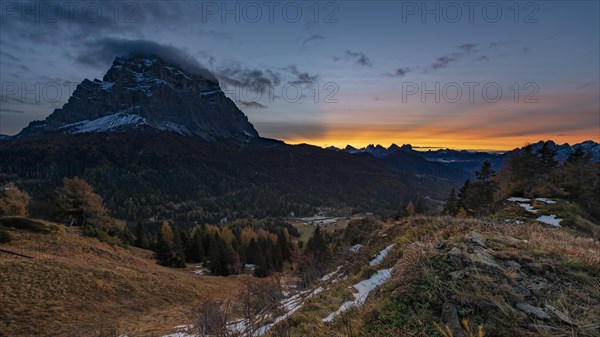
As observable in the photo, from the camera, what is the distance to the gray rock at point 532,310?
14.1ft

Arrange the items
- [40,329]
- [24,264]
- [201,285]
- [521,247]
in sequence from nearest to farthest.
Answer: [521,247] < [40,329] < [24,264] < [201,285]

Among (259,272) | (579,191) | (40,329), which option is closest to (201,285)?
(40,329)

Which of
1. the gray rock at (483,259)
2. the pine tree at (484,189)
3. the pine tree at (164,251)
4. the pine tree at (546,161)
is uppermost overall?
the pine tree at (546,161)

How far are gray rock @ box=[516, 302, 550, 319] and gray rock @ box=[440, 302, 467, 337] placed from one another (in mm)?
951

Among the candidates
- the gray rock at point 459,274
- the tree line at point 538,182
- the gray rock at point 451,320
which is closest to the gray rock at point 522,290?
the gray rock at point 459,274

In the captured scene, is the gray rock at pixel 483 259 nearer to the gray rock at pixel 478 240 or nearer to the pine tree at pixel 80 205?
the gray rock at pixel 478 240

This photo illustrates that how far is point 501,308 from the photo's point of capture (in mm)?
4395

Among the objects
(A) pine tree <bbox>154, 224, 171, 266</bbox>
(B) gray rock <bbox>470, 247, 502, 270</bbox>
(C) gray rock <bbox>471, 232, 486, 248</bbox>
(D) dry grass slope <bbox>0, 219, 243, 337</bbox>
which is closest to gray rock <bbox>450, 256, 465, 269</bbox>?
(B) gray rock <bbox>470, 247, 502, 270</bbox>

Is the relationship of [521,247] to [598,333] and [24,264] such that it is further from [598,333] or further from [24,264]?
[24,264]

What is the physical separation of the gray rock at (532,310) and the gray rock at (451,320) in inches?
37.5

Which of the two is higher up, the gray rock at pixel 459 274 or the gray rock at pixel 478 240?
the gray rock at pixel 478 240

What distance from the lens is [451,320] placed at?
4.52 metres

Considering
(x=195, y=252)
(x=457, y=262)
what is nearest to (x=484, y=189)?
(x=457, y=262)

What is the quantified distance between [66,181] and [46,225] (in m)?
18.6
